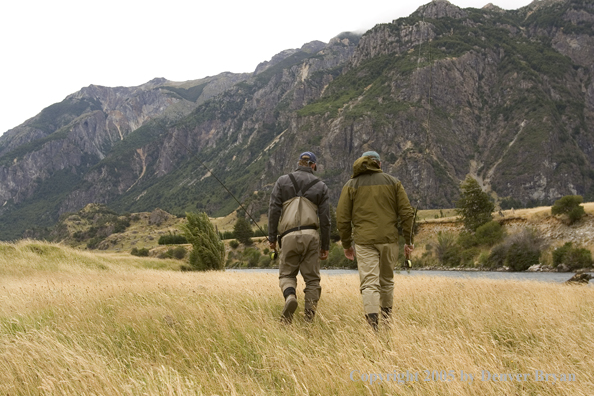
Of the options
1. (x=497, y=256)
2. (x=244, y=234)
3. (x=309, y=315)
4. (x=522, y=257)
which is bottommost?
(x=244, y=234)

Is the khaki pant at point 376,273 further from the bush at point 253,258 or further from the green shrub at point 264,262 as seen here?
the bush at point 253,258

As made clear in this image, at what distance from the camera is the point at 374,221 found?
18.1 ft

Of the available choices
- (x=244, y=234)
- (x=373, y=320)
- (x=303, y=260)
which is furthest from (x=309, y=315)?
(x=244, y=234)

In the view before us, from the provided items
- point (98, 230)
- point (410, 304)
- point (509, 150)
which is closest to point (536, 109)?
point (509, 150)

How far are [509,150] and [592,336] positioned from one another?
668 feet

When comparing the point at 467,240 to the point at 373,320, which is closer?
the point at 373,320

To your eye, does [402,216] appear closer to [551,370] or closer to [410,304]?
[410,304]

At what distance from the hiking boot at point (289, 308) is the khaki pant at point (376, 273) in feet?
3.19

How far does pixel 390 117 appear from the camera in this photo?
18962cm

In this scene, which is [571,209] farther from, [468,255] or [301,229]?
[301,229]

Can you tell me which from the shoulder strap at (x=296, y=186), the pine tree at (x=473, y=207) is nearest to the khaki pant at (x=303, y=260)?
the shoulder strap at (x=296, y=186)

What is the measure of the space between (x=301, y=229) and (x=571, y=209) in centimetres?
4711

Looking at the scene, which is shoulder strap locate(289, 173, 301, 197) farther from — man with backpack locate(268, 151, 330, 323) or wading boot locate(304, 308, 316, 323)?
wading boot locate(304, 308, 316, 323)

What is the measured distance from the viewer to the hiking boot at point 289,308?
536 cm
